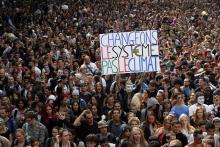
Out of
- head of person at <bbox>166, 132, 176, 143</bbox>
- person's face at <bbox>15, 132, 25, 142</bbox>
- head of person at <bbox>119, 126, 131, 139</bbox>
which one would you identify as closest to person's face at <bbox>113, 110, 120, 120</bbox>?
head of person at <bbox>119, 126, 131, 139</bbox>

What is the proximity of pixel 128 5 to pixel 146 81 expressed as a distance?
19.3 m

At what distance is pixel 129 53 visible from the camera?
1360 cm

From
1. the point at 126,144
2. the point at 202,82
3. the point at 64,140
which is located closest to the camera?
the point at 126,144

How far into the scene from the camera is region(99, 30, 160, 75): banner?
13.3 m

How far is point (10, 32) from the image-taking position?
2256 centimetres

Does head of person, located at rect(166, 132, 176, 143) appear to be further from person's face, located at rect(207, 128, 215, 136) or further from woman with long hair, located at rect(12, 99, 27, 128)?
woman with long hair, located at rect(12, 99, 27, 128)

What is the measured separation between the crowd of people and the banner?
0.79 ft

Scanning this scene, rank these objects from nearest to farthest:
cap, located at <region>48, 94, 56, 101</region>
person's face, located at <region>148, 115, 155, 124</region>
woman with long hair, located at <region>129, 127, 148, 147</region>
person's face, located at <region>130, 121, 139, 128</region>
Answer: woman with long hair, located at <region>129, 127, 148, 147</region> → person's face, located at <region>130, 121, 139, 128</region> → person's face, located at <region>148, 115, 155, 124</region> → cap, located at <region>48, 94, 56, 101</region>

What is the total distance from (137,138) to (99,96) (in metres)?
2.94

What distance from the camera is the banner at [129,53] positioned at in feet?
43.7

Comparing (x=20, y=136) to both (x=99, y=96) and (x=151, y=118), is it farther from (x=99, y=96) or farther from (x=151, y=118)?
(x=99, y=96)

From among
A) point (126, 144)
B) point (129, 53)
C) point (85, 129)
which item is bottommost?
point (126, 144)

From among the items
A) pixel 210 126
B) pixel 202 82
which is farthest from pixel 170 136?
pixel 202 82

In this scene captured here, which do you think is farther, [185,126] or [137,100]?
[137,100]
